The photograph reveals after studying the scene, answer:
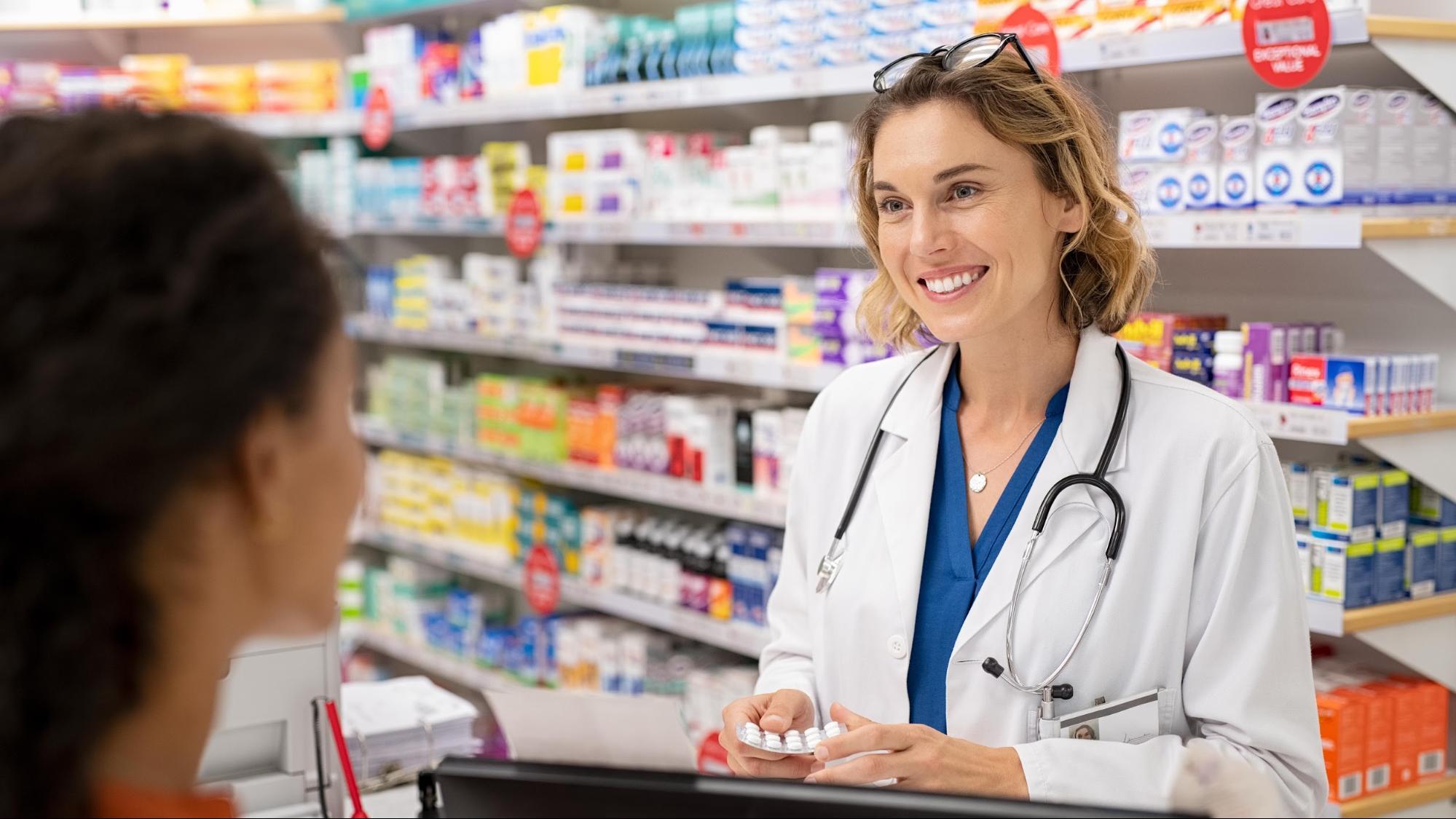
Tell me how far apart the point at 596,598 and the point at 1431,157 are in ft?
9.70

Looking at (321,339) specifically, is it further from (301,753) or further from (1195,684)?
(301,753)

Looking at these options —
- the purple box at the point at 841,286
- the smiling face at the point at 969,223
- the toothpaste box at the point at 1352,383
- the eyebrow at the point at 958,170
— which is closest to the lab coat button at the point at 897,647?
the smiling face at the point at 969,223

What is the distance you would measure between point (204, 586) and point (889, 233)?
153cm

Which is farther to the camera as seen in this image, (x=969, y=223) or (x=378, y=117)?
(x=378, y=117)

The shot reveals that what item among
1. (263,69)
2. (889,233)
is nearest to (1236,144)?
(889,233)

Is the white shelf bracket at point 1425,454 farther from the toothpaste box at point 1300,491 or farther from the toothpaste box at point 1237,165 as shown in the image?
the toothpaste box at point 1237,165

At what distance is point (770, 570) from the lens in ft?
13.2

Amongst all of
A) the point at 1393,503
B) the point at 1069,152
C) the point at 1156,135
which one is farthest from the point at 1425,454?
the point at 1069,152

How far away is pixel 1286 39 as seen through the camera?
2.62m

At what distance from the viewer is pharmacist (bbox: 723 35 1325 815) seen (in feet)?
5.60

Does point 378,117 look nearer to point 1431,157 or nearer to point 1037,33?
point 1037,33

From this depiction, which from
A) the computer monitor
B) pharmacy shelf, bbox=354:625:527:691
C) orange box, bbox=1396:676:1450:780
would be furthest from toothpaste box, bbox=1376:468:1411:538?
pharmacy shelf, bbox=354:625:527:691

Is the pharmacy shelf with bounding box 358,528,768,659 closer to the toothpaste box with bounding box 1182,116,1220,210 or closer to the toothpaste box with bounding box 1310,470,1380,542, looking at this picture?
the toothpaste box with bounding box 1310,470,1380,542

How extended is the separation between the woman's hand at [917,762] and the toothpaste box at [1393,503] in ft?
4.91
